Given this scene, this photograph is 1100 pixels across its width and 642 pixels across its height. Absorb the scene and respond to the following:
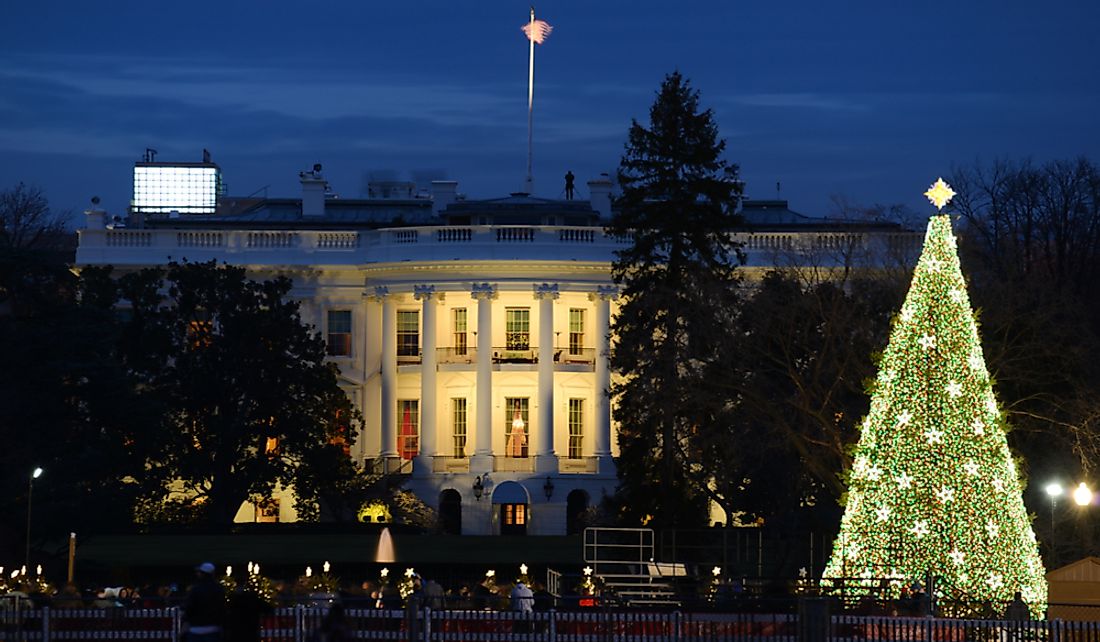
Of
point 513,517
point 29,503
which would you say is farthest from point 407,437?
point 29,503

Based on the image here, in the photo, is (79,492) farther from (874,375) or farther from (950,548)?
(950,548)

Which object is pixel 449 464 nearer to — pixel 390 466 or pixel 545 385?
pixel 390 466

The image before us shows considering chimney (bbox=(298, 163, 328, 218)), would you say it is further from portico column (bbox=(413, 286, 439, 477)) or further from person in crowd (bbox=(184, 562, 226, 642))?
person in crowd (bbox=(184, 562, 226, 642))

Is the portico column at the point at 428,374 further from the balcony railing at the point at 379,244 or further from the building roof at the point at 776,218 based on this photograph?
the building roof at the point at 776,218

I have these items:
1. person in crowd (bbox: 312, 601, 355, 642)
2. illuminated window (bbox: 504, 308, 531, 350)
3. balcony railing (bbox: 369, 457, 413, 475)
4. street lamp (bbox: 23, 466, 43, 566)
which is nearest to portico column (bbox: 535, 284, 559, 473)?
illuminated window (bbox: 504, 308, 531, 350)

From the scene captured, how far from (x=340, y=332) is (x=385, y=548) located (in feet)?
75.3

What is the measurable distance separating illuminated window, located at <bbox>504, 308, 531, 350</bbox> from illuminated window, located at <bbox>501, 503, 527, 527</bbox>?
21.1 ft

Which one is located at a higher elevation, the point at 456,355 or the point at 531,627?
the point at 456,355

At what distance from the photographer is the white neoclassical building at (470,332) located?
89500mm

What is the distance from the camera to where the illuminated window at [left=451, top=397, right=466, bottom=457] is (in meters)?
92.3

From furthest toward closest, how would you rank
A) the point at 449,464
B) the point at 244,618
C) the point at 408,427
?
the point at 408,427 → the point at 449,464 → the point at 244,618

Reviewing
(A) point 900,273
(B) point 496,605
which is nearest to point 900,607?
(B) point 496,605

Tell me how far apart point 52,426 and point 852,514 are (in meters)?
28.6

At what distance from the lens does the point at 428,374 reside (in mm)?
91500
